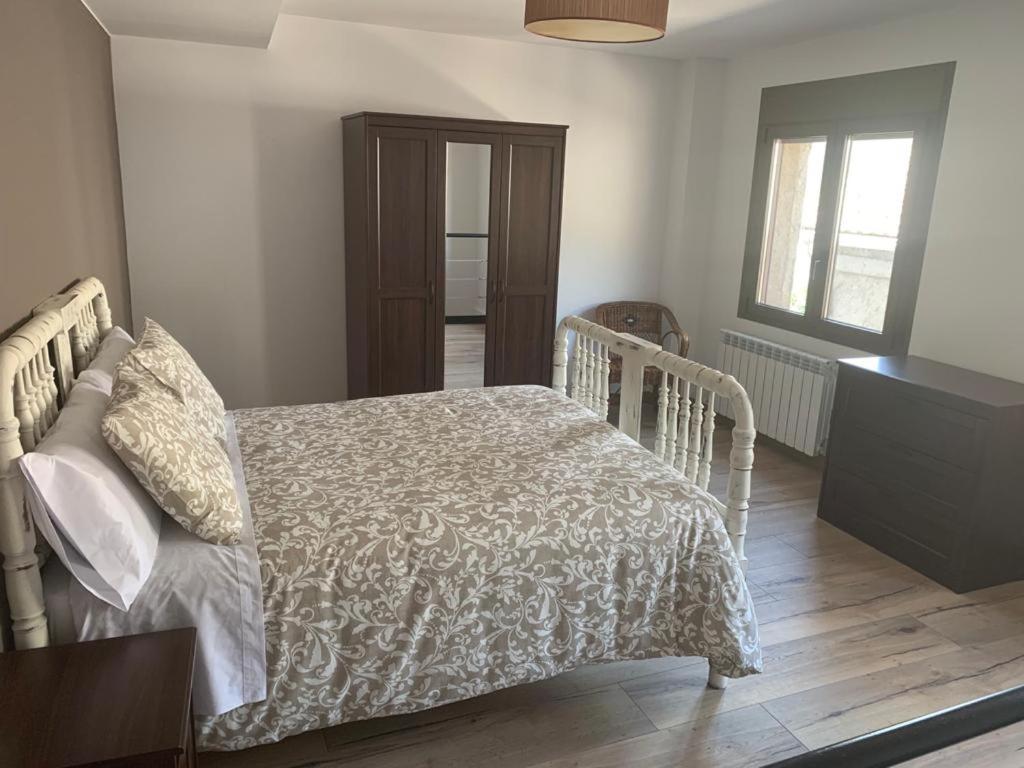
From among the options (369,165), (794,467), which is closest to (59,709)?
(369,165)

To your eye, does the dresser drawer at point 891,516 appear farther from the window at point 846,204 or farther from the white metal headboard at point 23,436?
the white metal headboard at point 23,436

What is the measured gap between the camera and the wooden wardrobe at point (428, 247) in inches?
153

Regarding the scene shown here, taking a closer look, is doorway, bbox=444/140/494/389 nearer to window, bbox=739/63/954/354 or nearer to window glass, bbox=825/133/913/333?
window, bbox=739/63/954/354

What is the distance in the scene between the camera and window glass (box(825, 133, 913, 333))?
3.79m

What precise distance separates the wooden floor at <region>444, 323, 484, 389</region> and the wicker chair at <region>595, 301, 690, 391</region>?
3.20 ft

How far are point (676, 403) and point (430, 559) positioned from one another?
3.70ft

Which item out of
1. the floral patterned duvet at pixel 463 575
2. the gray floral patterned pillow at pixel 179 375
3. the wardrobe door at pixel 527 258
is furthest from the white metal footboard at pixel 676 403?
the gray floral patterned pillow at pixel 179 375

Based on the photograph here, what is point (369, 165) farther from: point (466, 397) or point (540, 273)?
point (466, 397)

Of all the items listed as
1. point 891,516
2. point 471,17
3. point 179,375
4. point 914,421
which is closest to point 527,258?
point 471,17

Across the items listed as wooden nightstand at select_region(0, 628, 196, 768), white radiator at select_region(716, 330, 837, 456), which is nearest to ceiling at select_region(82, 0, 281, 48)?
wooden nightstand at select_region(0, 628, 196, 768)

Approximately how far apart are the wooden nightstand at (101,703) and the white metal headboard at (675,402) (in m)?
1.51

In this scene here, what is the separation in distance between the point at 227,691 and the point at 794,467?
3.37 meters

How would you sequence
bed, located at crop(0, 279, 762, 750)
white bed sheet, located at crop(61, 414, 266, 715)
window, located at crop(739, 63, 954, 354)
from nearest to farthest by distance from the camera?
white bed sheet, located at crop(61, 414, 266, 715) < bed, located at crop(0, 279, 762, 750) < window, located at crop(739, 63, 954, 354)

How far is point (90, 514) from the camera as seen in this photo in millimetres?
1518
